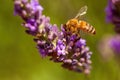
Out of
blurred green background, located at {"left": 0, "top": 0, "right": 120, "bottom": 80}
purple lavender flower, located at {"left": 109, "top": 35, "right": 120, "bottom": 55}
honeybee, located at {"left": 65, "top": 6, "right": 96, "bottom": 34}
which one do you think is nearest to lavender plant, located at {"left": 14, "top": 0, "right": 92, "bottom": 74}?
honeybee, located at {"left": 65, "top": 6, "right": 96, "bottom": 34}

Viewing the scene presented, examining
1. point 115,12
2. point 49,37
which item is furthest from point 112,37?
point 49,37

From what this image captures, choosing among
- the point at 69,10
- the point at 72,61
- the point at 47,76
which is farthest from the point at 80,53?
the point at 47,76

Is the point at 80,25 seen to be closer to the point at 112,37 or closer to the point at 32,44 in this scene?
the point at 112,37

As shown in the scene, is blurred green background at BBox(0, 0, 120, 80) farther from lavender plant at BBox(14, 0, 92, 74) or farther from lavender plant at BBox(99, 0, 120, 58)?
lavender plant at BBox(14, 0, 92, 74)

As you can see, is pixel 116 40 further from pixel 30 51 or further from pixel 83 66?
pixel 30 51

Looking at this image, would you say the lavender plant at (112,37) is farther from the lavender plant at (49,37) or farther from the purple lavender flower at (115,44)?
the lavender plant at (49,37)

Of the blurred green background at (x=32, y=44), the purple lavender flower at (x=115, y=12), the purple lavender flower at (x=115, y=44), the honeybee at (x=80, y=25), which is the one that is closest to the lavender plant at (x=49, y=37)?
the honeybee at (x=80, y=25)
